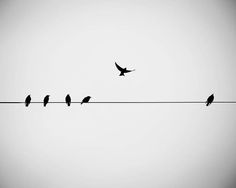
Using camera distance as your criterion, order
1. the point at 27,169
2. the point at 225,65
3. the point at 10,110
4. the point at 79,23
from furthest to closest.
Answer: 1. the point at 79,23
2. the point at 10,110
3. the point at 27,169
4. the point at 225,65

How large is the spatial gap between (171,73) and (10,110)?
20.1 ft

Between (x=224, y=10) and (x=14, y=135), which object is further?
(x=14, y=135)

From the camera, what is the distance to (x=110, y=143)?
9.42 meters

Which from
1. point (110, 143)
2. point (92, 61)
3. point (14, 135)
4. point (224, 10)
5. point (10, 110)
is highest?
point (224, 10)

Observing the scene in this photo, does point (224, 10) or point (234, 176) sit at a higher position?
point (224, 10)

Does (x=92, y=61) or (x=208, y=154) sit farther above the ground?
(x=92, y=61)

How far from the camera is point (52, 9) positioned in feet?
29.2

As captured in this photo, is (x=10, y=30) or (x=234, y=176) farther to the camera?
(x=10, y=30)

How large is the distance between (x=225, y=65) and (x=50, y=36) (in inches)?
274

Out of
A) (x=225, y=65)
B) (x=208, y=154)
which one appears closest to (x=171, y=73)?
(x=225, y=65)

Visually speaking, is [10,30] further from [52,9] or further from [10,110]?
[10,110]

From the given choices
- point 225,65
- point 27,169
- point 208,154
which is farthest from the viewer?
point 27,169

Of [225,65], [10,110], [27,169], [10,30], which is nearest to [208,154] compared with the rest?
[225,65]

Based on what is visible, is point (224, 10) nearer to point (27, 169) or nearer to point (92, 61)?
point (92, 61)
